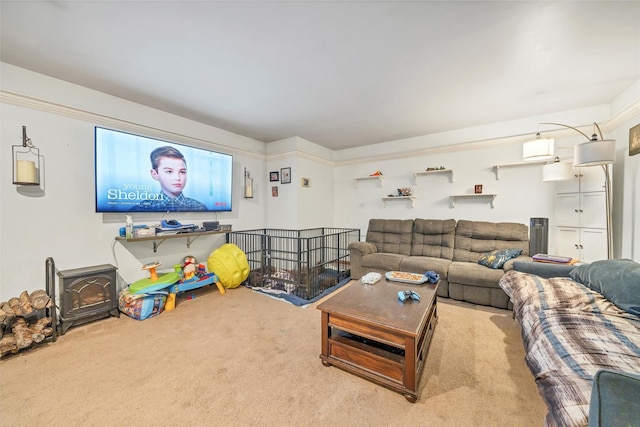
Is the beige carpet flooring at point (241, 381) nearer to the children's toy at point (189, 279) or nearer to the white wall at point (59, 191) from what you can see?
the children's toy at point (189, 279)

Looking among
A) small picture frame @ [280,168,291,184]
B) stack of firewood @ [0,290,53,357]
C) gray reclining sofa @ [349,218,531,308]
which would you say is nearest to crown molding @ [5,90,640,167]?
small picture frame @ [280,168,291,184]

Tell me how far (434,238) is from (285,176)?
273cm

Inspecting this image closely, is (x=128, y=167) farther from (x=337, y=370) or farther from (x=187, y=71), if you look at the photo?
(x=337, y=370)

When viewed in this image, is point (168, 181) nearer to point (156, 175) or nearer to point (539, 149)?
point (156, 175)

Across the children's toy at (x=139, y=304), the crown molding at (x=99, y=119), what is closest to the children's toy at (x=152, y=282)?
the children's toy at (x=139, y=304)

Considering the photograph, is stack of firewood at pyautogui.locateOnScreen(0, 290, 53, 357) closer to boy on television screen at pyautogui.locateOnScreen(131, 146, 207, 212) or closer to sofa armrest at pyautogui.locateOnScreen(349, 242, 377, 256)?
boy on television screen at pyautogui.locateOnScreen(131, 146, 207, 212)

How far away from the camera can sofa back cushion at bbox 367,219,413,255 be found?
161 inches

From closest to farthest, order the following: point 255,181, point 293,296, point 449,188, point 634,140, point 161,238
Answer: point 634,140
point 161,238
point 293,296
point 449,188
point 255,181

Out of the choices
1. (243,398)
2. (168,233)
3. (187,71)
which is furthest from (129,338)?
(187,71)

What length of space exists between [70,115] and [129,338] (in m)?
2.34

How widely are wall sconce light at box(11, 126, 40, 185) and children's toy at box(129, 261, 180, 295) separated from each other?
4.20 feet

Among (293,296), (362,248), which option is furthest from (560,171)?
(293,296)

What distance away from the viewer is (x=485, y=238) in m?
3.55

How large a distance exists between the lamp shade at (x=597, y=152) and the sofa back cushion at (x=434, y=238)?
1727 millimetres
